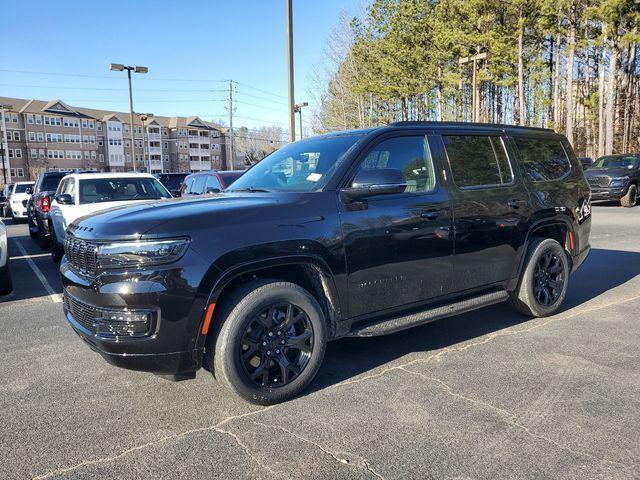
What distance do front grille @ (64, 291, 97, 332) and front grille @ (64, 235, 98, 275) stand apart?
0.21 m

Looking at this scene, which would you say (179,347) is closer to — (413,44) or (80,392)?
(80,392)

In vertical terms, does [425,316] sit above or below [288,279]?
below

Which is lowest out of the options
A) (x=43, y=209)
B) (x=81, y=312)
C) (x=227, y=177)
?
(x=81, y=312)

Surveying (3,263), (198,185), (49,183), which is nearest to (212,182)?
(198,185)

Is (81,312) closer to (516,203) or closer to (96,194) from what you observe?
(516,203)

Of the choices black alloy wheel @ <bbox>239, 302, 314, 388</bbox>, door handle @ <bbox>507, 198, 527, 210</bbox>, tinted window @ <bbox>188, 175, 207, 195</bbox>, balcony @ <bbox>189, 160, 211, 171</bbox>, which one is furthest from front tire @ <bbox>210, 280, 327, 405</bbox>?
balcony @ <bbox>189, 160, 211, 171</bbox>

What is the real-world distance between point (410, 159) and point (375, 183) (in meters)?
0.79

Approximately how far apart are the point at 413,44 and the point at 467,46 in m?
4.59

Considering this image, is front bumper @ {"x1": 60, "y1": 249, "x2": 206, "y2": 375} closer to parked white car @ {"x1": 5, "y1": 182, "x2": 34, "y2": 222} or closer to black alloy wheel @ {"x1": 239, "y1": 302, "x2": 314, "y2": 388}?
black alloy wheel @ {"x1": 239, "y1": 302, "x2": 314, "y2": 388}

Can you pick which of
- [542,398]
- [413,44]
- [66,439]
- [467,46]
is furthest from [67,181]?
[413,44]

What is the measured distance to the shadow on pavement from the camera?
4059mm

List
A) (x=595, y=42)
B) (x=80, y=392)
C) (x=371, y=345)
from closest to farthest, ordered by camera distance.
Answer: (x=80, y=392) → (x=371, y=345) → (x=595, y=42)

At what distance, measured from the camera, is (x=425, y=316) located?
4.08 m

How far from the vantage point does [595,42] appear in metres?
25.6
